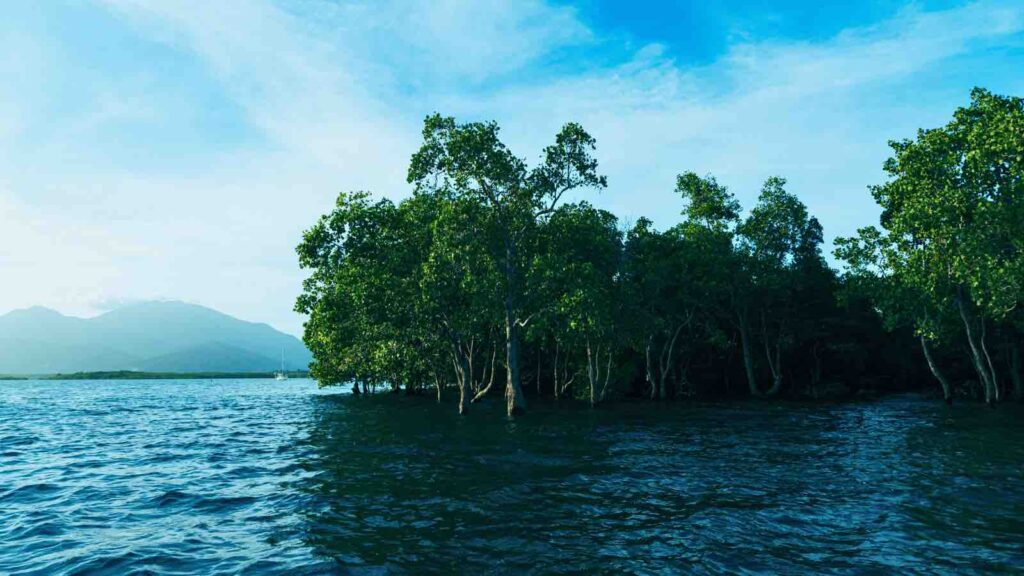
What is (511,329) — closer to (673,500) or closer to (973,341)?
(673,500)

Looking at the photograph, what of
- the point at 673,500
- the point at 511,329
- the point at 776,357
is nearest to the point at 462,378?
the point at 511,329

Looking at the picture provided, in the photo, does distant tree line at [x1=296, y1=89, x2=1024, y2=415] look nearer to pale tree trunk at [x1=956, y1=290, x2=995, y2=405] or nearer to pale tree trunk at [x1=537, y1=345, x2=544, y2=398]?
pale tree trunk at [x1=956, y1=290, x2=995, y2=405]

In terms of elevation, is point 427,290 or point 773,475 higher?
point 427,290

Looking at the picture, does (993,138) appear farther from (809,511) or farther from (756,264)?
(809,511)

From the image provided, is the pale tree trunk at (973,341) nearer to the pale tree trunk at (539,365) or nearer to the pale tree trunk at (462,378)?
the pale tree trunk at (462,378)

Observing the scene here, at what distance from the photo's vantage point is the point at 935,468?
22.4 m

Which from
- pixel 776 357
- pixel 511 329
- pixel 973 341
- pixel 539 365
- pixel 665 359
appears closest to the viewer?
pixel 511 329

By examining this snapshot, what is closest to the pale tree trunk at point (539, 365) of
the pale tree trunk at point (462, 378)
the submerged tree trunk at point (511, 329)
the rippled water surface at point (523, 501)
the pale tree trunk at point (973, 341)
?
the pale tree trunk at point (462, 378)

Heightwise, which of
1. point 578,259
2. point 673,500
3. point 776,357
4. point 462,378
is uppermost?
point 578,259

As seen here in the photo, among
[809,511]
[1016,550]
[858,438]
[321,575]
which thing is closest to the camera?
[321,575]

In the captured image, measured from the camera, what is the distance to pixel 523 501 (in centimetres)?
1809

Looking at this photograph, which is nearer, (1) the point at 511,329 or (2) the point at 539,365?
(1) the point at 511,329

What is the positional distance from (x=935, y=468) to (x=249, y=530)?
2474cm

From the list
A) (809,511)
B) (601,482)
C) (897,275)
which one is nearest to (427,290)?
(601,482)
